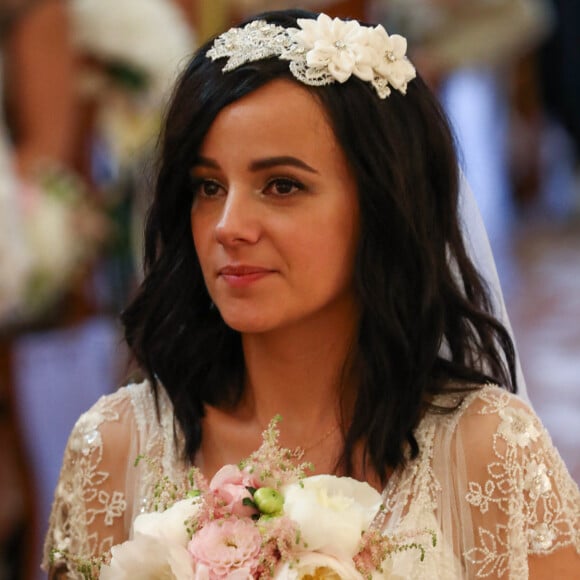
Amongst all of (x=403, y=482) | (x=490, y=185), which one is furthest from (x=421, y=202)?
(x=490, y=185)

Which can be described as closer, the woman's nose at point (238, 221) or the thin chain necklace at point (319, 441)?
the woman's nose at point (238, 221)

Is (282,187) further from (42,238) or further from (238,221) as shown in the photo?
(42,238)

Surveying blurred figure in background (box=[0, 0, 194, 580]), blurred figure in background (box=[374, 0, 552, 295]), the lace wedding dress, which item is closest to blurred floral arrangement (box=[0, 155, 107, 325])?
blurred figure in background (box=[0, 0, 194, 580])

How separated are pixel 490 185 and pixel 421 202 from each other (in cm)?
777

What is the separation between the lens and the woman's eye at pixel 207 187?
6.70 ft

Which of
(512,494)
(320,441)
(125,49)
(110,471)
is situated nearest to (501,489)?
(512,494)

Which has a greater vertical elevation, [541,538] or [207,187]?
[207,187]

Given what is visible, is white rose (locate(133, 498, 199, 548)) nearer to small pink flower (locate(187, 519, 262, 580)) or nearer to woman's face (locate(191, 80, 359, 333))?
small pink flower (locate(187, 519, 262, 580))

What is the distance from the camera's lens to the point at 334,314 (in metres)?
2.10

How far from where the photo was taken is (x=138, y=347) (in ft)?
7.40

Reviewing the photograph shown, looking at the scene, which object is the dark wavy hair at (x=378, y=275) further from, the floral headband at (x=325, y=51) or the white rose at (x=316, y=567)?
the white rose at (x=316, y=567)

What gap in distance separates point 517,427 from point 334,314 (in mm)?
333

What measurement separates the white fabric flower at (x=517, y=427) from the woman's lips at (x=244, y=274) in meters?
0.42

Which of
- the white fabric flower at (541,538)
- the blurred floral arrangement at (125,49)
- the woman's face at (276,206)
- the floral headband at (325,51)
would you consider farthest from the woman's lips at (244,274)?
the blurred floral arrangement at (125,49)
